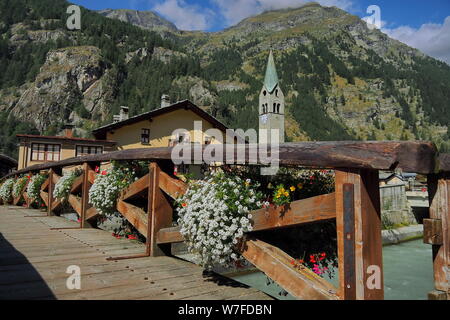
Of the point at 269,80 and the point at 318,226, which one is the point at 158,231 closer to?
the point at 318,226

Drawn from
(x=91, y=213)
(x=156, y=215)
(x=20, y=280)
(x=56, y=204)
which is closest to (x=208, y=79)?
(x=56, y=204)

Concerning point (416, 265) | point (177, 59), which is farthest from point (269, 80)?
point (416, 265)

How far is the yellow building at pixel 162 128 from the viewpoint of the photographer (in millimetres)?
27156

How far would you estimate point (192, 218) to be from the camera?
269cm

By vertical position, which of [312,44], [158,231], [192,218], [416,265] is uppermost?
[312,44]

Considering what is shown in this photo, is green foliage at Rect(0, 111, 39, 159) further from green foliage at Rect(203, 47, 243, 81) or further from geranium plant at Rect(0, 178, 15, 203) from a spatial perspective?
green foliage at Rect(203, 47, 243, 81)

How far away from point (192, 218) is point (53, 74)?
96.6m

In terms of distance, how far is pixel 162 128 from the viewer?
28078mm

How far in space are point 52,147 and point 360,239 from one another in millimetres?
29905

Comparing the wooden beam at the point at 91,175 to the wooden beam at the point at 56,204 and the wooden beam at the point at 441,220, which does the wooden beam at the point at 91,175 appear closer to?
the wooden beam at the point at 56,204

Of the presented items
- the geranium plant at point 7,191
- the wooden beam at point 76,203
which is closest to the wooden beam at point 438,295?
the wooden beam at point 76,203

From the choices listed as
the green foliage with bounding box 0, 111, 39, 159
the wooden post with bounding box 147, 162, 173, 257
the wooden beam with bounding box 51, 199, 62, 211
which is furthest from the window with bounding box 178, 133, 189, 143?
the green foliage with bounding box 0, 111, 39, 159

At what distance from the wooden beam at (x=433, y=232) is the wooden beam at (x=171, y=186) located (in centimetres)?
198

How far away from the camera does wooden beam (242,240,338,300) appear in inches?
74.7
